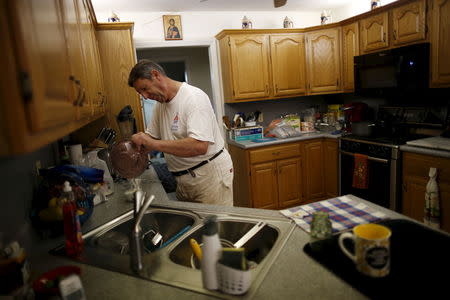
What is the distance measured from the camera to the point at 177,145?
1694 mm

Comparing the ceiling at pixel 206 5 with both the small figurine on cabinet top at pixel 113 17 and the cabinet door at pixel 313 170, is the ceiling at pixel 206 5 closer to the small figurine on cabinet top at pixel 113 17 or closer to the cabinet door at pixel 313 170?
the small figurine on cabinet top at pixel 113 17

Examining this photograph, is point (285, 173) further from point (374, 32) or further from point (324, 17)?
point (324, 17)

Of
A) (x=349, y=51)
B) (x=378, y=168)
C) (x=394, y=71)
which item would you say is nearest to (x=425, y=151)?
(x=378, y=168)

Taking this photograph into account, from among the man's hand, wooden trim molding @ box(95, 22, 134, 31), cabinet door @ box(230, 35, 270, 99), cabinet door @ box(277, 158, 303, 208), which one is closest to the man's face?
the man's hand

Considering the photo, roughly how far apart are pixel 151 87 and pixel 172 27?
1.82 meters

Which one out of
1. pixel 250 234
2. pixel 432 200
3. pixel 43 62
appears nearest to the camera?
pixel 43 62

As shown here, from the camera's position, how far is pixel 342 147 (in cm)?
328

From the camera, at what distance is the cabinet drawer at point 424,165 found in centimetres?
229

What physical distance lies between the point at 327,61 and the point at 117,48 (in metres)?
2.37

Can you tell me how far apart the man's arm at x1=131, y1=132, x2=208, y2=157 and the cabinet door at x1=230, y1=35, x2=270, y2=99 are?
1.84 metres

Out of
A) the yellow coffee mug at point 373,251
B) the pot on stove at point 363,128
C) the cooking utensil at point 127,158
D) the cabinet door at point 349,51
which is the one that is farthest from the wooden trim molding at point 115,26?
the yellow coffee mug at point 373,251

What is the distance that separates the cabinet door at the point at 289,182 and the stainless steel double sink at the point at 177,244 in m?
2.10

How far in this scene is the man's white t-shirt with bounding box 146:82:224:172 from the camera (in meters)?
1.73

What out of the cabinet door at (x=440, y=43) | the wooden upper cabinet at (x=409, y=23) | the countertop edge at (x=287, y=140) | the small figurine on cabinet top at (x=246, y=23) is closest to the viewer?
the cabinet door at (x=440, y=43)
